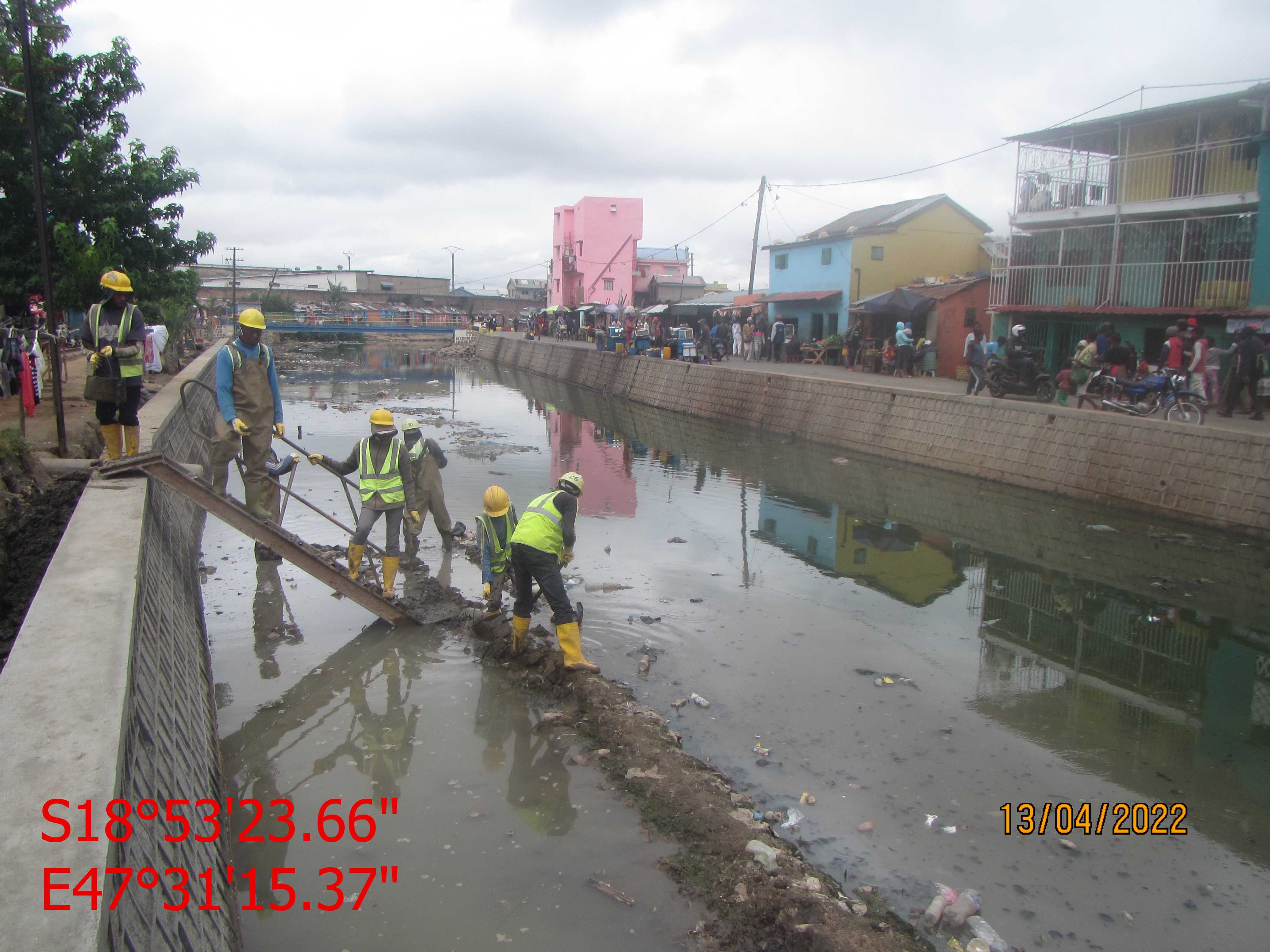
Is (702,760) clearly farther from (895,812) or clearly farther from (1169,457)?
(1169,457)

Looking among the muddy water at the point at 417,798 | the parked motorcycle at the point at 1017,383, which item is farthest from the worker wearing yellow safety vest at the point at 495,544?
the parked motorcycle at the point at 1017,383

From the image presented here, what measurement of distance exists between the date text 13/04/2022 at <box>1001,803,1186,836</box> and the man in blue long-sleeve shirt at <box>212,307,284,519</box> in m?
6.04

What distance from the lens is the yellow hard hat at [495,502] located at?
7.04 m

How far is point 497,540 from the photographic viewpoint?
7.20 m

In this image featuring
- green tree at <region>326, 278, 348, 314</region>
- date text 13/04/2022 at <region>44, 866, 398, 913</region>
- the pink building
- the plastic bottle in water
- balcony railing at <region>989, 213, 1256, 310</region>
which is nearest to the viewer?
date text 13/04/2022 at <region>44, 866, 398, 913</region>

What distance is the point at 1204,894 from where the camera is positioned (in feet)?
14.4

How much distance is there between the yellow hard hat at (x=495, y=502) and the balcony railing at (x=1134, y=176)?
1689cm

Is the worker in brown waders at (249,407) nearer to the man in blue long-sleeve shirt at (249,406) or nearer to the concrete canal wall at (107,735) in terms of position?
the man in blue long-sleeve shirt at (249,406)

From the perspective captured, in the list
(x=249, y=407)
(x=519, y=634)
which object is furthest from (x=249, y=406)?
(x=519, y=634)

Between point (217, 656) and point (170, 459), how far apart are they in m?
1.62

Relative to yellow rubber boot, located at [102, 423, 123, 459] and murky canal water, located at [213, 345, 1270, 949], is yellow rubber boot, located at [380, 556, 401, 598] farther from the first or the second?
yellow rubber boot, located at [102, 423, 123, 459]

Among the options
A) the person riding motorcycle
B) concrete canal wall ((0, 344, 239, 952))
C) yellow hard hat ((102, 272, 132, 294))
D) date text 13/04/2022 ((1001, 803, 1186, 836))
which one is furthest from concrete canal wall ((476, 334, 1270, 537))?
yellow hard hat ((102, 272, 132, 294))

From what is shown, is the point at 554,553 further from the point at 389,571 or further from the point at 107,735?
the point at 107,735

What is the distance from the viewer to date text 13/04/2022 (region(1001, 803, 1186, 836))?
16.2 ft
